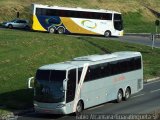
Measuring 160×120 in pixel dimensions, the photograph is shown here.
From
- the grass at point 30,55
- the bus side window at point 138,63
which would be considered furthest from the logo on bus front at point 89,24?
the bus side window at point 138,63

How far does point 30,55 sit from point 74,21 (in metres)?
25.6

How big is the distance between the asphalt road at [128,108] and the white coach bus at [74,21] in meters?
33.3

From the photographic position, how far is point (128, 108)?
91.7 ft

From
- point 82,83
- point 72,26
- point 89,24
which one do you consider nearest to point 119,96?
point 82,83

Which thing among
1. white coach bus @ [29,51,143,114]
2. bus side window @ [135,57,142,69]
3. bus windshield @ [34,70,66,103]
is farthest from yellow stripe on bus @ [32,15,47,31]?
bus windshield @ [34,70,66,103]

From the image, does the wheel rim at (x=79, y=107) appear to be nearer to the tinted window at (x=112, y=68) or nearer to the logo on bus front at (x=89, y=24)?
the tinted window at (x=112, y=68)

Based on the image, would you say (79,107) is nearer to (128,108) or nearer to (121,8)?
(128,108)

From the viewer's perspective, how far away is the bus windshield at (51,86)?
25.3m

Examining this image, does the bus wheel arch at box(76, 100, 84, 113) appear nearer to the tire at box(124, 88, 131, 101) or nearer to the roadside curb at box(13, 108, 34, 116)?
the roadside curb at box(13, 108, 34, 116)

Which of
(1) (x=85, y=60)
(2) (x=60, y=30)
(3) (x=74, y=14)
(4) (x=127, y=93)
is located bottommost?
(4) (x=127, y=93)

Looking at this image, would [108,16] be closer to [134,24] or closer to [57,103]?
[134,24]

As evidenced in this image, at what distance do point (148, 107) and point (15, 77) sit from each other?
11437 mm

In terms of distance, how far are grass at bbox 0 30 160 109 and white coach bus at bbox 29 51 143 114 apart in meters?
3.58

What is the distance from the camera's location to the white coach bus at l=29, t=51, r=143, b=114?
999 inches
